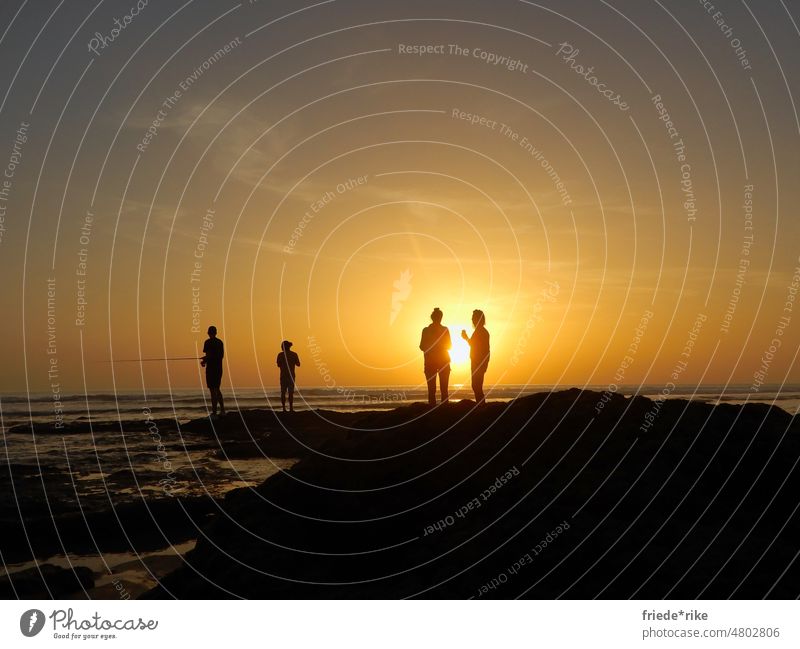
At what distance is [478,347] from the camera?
19219 millimetres

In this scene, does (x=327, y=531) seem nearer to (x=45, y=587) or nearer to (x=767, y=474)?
(x=45, y=587)

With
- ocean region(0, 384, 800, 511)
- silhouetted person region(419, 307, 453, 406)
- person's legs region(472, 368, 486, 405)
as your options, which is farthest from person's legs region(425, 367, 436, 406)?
ocean region(0, 384, 800, 511)

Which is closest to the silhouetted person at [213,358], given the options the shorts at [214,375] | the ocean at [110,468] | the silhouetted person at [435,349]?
the shorts at [214,375]

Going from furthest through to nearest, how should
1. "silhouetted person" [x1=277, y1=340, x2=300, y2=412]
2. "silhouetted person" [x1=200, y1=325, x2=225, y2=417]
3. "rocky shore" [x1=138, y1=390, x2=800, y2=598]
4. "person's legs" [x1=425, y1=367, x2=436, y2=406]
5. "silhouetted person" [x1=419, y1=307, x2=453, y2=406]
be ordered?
"silhouetted person" [x1=277, y1=340, x2=300, y2=412]
"silhouetted person" [x1=200, y1=325, x2=225, y2=417]
"person's legs" [x1=425, y1=367, x2=436, y2=406]
"silhouetted person" [x1=419, y1=307, x2=453, y2=406]
"rocky shore" [x1=138, y1=390, x2=800, y2=598]

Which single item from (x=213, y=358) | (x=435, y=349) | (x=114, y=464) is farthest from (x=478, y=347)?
(x=114, y=464)

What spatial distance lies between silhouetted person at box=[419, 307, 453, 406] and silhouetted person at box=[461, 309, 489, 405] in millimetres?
534

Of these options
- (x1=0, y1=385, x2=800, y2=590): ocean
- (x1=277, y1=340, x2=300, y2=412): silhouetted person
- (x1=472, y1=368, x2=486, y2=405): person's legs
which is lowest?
(x1=0, y1=385, x2=800, y2=590): ocean

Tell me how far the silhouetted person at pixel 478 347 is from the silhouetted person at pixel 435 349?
0.53 metres

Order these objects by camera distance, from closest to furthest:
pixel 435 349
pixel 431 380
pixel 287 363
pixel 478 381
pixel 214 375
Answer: pixel 435 349, pixel 478 381, pixel 431 380, pixel 214 375, pixel 287 363

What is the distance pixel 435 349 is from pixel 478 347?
1084mm

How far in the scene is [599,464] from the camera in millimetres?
13773

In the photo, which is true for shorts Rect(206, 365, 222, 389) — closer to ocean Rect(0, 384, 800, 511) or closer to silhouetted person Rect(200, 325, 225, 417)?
silhouetted person Rect(200, 325, 225, 417)

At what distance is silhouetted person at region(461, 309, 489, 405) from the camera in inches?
755

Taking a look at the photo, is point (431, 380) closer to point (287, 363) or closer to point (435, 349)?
point (435, 349)
